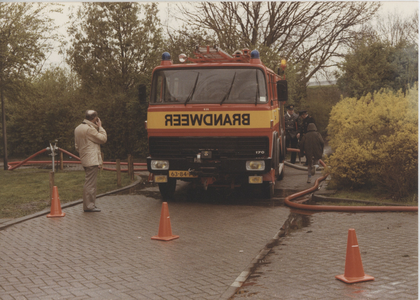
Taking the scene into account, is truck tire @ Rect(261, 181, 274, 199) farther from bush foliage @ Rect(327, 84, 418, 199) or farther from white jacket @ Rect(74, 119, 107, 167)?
white jacket @ Rect(74, 119, 107, 167)

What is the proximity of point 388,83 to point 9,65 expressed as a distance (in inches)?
656

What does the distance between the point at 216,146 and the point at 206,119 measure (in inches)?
22.9

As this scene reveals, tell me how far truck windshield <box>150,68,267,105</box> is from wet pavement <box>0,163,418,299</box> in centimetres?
223

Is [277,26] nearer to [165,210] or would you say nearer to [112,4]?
[112,4]

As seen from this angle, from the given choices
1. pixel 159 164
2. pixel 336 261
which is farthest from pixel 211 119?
pixel 336 261

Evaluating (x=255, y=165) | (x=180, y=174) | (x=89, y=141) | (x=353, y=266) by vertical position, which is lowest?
(x=353, y=266)

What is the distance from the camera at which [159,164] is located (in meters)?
10.9

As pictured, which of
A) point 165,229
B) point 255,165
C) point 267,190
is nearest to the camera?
point 165,229

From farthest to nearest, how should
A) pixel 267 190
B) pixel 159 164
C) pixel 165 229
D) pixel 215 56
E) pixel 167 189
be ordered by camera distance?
1. pixel 215 56
2. pixel 167 189
3. pixel 267 190
4. pixel 159 164
5. pixel 165 229

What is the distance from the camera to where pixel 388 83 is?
970 inches

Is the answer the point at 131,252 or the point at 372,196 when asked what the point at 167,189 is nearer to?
the point at 372,196

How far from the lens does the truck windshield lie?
35.0 feet

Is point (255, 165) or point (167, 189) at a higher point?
point (255, 165)

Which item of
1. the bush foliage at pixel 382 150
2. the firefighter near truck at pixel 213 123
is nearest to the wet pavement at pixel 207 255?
the firefighter near truck at pixel 213 123
